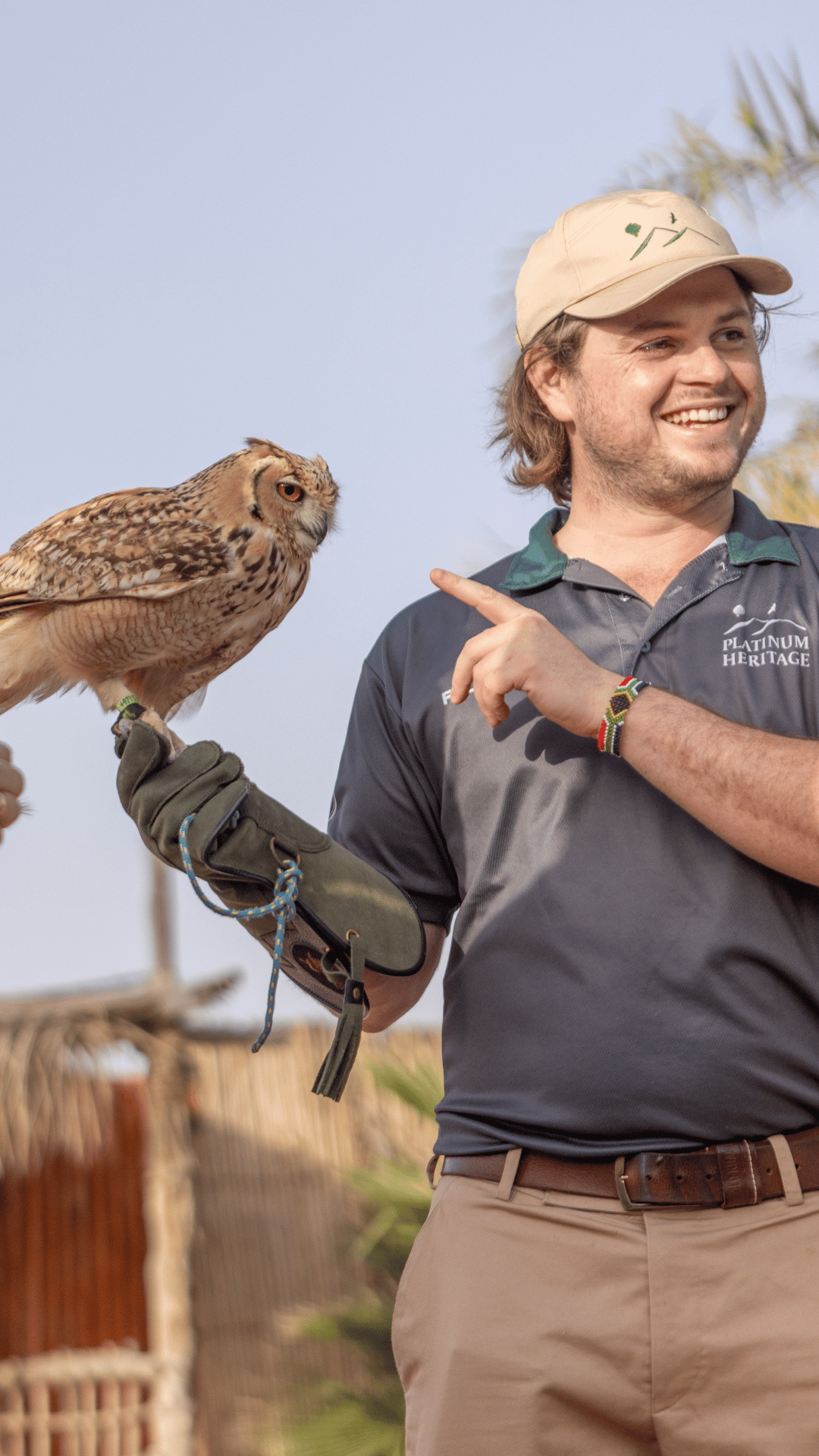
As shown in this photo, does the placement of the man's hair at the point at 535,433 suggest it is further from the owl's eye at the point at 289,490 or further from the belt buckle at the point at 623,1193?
the belt buckle at the point at 623,1193

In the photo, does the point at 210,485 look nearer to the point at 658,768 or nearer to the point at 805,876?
the point at 658,768

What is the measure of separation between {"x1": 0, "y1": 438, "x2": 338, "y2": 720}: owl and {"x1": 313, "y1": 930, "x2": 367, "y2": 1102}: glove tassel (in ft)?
1.74

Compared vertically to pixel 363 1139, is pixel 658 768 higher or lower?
higher

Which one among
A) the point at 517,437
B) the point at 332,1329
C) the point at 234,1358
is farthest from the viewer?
the point at 234,1358

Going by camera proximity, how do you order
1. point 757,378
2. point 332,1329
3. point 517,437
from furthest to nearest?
point 332,1329 < point 517,437 < point 757,378

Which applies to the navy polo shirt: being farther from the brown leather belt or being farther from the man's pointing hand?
the man's pointing hand

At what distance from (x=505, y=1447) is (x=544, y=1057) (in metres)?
0.53

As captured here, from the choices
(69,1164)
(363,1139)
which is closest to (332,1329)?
(363,1139)

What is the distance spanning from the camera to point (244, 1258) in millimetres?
8016

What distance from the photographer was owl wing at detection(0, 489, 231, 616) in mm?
2297

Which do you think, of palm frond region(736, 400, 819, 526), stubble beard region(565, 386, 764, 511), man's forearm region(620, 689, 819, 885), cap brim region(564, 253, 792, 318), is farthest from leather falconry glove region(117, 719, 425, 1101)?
palm frond region(736, 400, 819, 526)

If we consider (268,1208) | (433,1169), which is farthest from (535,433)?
(268,1208)

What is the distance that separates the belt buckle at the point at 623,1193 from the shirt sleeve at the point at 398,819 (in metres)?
0.61

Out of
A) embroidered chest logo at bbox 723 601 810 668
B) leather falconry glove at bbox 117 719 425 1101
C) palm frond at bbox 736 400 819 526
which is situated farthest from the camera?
palm frond at bbox 736 400 819 526
